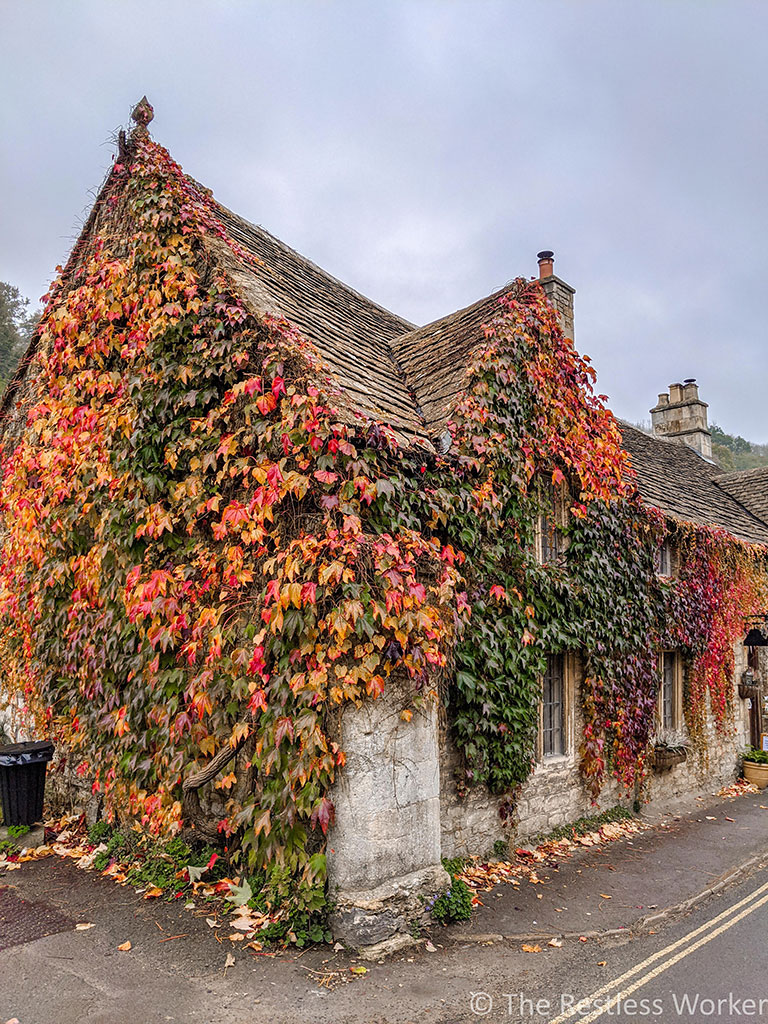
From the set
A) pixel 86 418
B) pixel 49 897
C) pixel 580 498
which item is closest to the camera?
pixel 49 897

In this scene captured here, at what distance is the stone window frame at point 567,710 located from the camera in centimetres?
917

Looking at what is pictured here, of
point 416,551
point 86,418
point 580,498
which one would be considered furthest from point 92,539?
point 580,498

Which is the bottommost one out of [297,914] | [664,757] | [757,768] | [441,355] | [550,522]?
[757,768]

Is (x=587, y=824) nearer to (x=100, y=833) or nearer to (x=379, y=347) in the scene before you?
(x=100, y=833)

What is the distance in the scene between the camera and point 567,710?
9547 mm

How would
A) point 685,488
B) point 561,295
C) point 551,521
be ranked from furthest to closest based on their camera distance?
point 685,488 < point 561,295 < point 551,521

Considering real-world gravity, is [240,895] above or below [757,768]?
above

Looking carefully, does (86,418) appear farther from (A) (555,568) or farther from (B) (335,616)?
(A) (555,568)

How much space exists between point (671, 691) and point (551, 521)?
490cm

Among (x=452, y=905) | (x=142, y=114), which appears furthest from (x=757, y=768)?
(x=142, y=114)

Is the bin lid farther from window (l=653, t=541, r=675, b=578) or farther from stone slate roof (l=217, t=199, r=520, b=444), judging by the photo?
window (l=653, t=541, r=675, b=578)

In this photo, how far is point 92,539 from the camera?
8.25m

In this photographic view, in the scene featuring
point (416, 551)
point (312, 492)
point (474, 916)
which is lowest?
point (474, 916)

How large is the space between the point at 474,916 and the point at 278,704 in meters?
2.77
